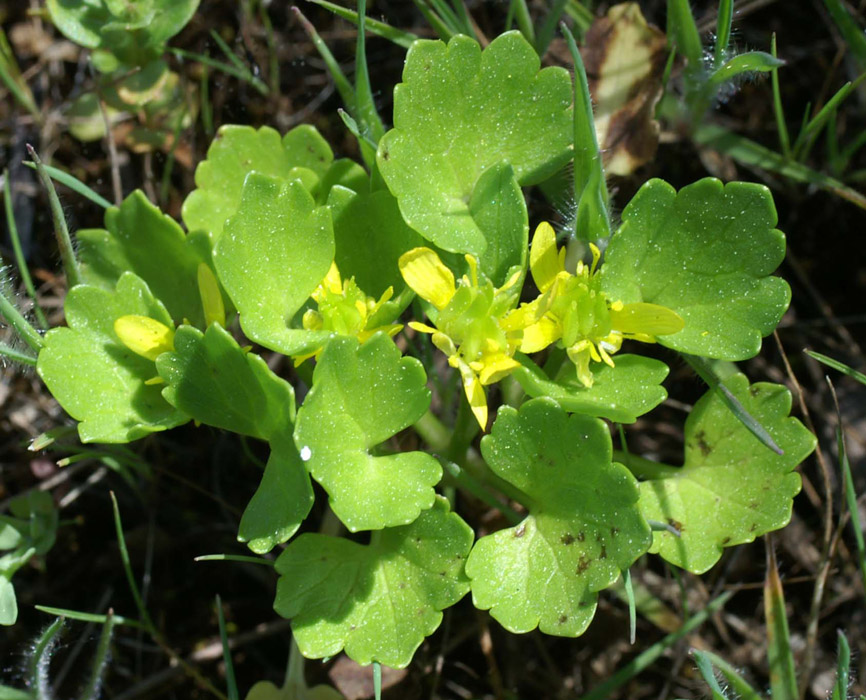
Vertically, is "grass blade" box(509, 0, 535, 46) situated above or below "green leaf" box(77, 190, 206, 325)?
above

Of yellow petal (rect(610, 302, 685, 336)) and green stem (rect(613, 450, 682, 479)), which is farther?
A: green stem (rect(613, 450, 682, 479))

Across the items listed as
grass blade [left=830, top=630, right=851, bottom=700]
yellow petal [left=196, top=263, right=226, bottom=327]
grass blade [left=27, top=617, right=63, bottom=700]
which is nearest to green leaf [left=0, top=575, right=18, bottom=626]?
grass blade [left=27, top=617, right=63, bottom=700]

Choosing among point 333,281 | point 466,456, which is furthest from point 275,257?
point 466,456

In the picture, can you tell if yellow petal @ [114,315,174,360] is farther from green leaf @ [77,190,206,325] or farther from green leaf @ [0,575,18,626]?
green leaf @ [0,575,18,626]

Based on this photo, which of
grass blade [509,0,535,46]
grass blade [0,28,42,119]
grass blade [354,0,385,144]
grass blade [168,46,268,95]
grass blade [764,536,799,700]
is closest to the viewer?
grass blade [354,0,385,144]

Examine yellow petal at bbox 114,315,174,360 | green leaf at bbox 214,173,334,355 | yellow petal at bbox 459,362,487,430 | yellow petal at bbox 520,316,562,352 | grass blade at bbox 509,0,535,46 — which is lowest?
yellow petal at bbox 459,362,487,430

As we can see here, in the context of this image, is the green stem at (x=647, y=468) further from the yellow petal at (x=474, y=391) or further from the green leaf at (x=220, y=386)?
the green leaf at (x=220, y=386)

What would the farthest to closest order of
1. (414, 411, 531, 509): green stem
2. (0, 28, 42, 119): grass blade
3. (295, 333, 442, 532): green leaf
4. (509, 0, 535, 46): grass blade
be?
(0, 28, 42, 119): grass blade, (509, 0, 535, 46): grass blade, (414, 411, 531, 509): green stem, (295, 333, 442, 532): green leaf

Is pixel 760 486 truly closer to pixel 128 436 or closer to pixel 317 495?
pixel 317 495
